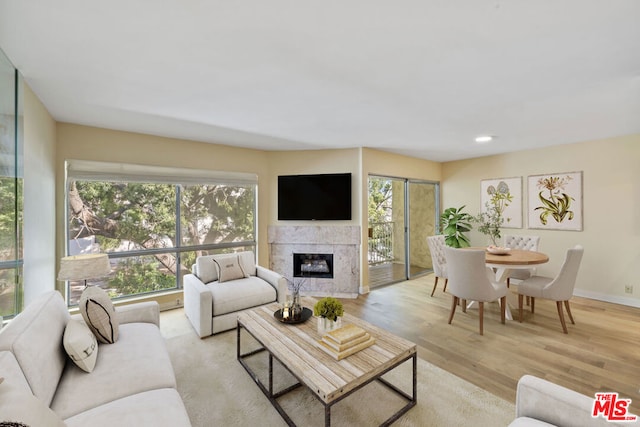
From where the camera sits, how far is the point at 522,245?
4402mm

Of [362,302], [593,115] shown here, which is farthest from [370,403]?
[593,115]

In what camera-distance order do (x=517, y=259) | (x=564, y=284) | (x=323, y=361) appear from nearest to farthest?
(x=323, y=361) < (x=564, y=284) < (x=517, y=259)

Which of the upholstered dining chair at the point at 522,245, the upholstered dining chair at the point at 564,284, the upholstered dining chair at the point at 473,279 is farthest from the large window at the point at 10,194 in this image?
the upholstered dining chair at the point at 522,245

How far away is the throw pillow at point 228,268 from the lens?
11.3 ft

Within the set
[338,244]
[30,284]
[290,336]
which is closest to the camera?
[290,336]

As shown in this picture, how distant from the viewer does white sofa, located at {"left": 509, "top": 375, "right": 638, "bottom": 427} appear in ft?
3.79

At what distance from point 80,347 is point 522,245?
5.46 m

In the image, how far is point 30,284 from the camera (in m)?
2.23

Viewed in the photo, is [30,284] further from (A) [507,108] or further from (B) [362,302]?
(A) [507,108]

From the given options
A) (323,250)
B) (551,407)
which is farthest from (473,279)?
(323,250)

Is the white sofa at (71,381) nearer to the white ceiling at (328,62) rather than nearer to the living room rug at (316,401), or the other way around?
the living room rug at (316,401)

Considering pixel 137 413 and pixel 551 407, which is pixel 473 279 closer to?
pixel 551 407

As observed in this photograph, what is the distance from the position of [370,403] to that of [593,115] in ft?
12.4

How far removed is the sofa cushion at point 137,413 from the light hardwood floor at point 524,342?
5.95ft
